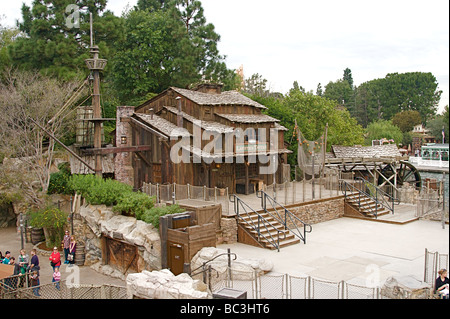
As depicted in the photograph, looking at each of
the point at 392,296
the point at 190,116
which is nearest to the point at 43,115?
the point at 190,116

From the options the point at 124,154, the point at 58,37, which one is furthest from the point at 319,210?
the point at 58,37

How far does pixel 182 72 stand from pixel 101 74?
7421mm

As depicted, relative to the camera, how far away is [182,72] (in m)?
38.9

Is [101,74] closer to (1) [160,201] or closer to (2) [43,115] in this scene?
(2) [43,115]

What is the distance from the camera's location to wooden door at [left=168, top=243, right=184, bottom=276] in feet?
58.4

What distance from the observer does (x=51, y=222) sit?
2403 cm

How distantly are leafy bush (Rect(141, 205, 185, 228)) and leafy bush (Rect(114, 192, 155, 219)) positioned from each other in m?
0.81

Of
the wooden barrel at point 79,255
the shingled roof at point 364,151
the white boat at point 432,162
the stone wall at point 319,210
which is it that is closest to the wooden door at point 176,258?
the wooden barrel at point 79,255

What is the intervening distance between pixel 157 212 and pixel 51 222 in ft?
26.6

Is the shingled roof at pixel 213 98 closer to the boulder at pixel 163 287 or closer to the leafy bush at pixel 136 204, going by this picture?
the leafy bush at pixel 136 204

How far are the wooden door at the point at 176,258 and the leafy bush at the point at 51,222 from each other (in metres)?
8.53

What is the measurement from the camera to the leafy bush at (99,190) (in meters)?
21.6

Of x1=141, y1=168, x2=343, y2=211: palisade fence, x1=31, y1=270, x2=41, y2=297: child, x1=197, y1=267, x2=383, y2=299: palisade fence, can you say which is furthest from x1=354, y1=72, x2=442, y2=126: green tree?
x1=31, y1=270, x2=41, y2=297: child

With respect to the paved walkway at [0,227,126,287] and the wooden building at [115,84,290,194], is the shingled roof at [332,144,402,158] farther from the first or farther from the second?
the paved walkway at [0,227,126,287]
